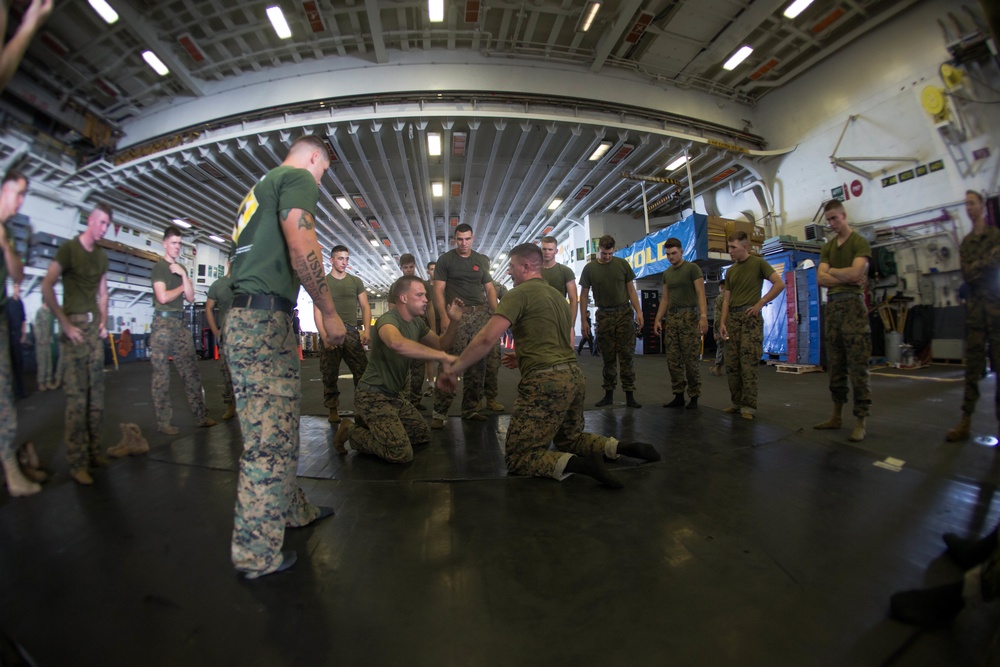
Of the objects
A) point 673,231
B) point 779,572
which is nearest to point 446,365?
point 779,572

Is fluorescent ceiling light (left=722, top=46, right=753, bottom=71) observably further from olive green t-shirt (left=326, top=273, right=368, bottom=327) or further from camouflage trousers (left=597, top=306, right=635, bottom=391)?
olive green t-shirt (left=326, top=273, right=368, bottom=327)

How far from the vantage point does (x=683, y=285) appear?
4.02 metres

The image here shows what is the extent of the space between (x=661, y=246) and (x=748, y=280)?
700 centimetres

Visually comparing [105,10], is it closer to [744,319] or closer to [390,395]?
[390,395]

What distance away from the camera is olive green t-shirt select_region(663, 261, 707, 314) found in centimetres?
398

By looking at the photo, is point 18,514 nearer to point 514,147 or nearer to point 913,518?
point 913,518

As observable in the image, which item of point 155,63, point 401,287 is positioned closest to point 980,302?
point 401,287

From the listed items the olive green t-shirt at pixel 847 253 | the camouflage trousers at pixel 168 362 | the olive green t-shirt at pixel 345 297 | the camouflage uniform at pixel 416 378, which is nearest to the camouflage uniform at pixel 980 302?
the olive green t-shirt at pixel 847 253

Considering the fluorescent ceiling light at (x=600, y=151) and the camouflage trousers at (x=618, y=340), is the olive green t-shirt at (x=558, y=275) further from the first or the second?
the fluorescent ceiling light at (x=600, y=151)

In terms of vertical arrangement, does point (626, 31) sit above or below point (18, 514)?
above

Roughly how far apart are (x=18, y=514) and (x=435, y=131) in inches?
356

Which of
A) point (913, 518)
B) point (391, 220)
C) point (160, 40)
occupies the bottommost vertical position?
point (913, 518)

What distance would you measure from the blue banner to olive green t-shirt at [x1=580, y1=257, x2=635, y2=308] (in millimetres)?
5243

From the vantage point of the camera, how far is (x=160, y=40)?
265 inches
